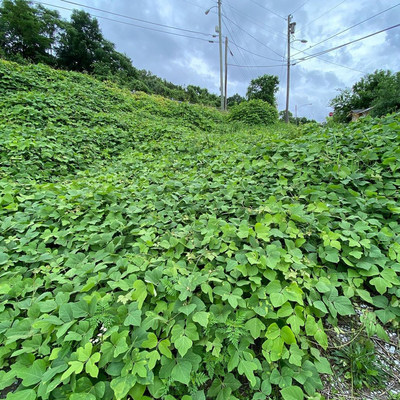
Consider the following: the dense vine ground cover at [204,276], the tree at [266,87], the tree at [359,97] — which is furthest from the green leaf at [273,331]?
the tree at [266,87]

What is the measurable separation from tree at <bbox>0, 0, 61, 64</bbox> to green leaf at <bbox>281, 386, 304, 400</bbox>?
23146 mm

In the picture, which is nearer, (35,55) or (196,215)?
(196,215)

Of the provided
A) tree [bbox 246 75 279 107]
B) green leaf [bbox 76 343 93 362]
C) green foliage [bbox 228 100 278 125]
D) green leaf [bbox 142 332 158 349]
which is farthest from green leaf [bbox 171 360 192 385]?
tree [bbox 246 75 279 107]

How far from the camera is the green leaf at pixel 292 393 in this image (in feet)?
2.74

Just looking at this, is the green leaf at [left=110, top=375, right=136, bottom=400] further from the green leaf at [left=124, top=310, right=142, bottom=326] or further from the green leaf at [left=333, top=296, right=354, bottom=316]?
the green leaf at [left=333, top=296, right=354, bottom=316]

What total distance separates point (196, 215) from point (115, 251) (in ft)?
2.34

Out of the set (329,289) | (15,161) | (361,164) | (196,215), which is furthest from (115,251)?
(15,161)

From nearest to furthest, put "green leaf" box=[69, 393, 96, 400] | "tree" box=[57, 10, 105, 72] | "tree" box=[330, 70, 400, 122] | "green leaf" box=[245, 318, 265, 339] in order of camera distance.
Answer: "green leaf" box=[69, 393, 96, 400]
"green leaf" box=[245, 318, 265, 339]
"tree" box=[330, 70, 400, 122]
"tree" box=[57, 10, 105, 72]

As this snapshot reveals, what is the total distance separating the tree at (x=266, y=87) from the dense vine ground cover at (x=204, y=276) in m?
16.8

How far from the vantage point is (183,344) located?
84 centimetres

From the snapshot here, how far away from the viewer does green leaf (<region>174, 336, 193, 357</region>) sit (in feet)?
2.68

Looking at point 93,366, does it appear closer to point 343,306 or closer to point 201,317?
point 201,317

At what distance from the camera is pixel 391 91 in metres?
9.59

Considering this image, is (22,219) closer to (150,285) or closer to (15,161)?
(150,285)
